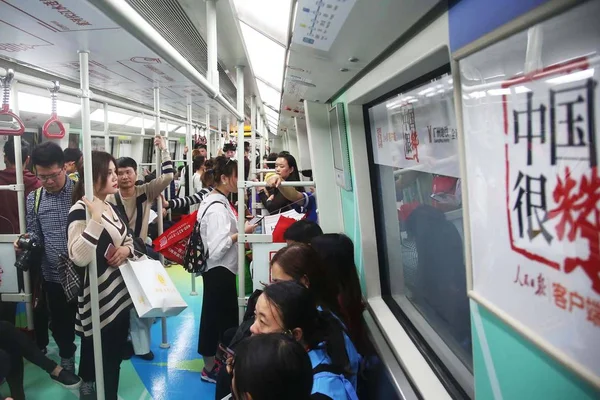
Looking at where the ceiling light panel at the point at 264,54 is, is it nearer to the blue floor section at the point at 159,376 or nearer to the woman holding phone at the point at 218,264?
the woman holding phone at the point at 218,264

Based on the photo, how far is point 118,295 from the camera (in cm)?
244

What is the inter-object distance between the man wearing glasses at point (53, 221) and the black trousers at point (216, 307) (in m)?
0.99

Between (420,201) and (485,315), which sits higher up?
(420,201)

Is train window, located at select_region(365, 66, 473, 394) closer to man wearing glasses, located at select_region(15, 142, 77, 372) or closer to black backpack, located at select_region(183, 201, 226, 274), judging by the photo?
black backpack, located at select_region(183, 201, 226, 274)

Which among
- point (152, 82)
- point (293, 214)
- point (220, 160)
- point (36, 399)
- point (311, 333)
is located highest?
point (152, 82)

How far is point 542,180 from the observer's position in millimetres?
798

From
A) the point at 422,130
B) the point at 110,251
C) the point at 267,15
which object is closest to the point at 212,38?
the point at 267,15

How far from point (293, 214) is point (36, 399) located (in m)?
2.36

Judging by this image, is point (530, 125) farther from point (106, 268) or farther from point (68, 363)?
point (68, 363)

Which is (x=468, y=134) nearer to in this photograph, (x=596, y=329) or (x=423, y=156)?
(x=596, y=329)

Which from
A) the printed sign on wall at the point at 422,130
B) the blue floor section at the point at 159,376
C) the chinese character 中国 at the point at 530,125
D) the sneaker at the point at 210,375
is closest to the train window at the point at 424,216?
the printed sign on wall at the point at 422,130

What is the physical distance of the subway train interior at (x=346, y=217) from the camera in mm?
779

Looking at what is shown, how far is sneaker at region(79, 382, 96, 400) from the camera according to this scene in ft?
8.75

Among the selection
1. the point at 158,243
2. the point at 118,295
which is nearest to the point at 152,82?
the point at 158,243
